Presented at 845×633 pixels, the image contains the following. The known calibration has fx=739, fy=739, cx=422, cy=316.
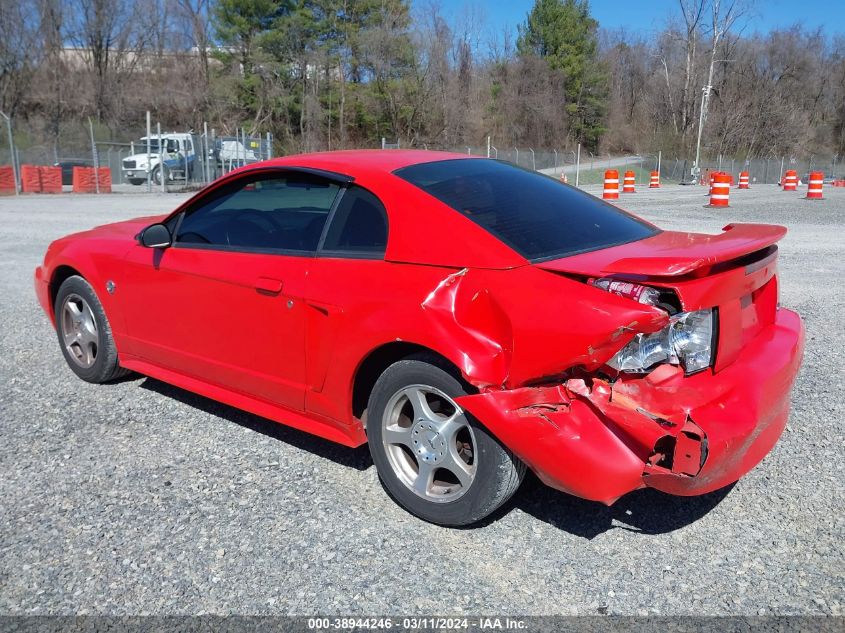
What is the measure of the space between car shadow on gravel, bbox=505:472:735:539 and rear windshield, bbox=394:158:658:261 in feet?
3.77

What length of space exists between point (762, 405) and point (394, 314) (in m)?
1.50

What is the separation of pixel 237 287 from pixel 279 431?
936 millimetres

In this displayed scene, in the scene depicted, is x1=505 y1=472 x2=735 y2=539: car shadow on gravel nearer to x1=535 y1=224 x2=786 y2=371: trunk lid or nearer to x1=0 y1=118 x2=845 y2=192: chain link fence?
x1=535 y1=224 x2=786 y2=371: trunk lid

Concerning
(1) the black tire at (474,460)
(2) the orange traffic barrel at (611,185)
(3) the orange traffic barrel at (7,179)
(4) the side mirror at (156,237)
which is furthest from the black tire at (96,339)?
A: (3) the orange traffic barrel at (7,179)

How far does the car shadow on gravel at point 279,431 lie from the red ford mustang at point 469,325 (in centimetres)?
36

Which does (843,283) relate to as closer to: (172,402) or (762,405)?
(762,405)

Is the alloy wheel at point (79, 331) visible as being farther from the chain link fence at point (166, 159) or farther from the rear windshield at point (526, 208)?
the chain link fence at point (166, 159)

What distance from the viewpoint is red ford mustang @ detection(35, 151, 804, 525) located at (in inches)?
104

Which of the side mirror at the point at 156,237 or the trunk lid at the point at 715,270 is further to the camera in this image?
the side mirror at the point at 156,237

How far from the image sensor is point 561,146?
2785 inches

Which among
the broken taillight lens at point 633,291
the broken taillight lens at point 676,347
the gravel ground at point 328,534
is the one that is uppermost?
the broken taillight lens at point 633,291

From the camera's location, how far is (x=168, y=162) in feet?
107

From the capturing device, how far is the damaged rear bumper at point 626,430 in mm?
2604

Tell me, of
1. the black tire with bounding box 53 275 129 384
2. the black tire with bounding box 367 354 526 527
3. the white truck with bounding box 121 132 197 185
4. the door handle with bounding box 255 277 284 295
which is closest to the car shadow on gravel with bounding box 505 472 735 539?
the black tire with bounding box 367 354 526 527
